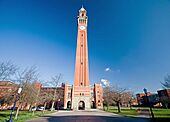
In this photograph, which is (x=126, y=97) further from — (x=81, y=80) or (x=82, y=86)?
(x=81, y=80)

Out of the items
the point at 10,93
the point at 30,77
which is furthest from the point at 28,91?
the point at 10,93

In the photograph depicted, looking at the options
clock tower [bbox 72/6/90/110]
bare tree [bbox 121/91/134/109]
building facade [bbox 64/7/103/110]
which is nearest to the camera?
bare tree [bbox 121/91/134/109]

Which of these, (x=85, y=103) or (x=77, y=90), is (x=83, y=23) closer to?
(x=77, y=90)

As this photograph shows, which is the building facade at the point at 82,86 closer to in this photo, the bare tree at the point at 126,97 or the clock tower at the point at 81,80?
the clock tower at the point at 81,80

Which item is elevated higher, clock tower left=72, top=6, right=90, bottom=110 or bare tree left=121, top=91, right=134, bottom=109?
clock tower left=72, top=6, right=90, bottom=110

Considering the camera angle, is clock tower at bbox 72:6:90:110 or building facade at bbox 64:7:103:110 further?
building facade at bbox 64:7:103:110

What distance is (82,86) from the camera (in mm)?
59688

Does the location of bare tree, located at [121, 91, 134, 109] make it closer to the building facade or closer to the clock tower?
the building facade

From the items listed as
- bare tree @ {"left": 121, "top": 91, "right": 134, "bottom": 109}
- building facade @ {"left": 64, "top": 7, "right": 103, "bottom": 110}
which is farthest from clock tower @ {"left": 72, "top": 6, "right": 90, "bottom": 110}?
bare tree @ {"left": 121, "top": 91, "right": 134, "bottom": 109}

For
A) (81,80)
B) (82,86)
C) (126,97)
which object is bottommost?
(126,97)

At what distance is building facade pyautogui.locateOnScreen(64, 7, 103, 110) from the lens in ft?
193

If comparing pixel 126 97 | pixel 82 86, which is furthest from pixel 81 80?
pixel 126 97

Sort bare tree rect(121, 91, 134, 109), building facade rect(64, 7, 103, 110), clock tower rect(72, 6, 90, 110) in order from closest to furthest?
bare tree rect(121, 91, 134, 109) → clock tower rect(72, 6, 90, 110) → building facade rect(64, 7, 103, 110)

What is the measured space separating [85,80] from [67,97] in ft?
40.4
